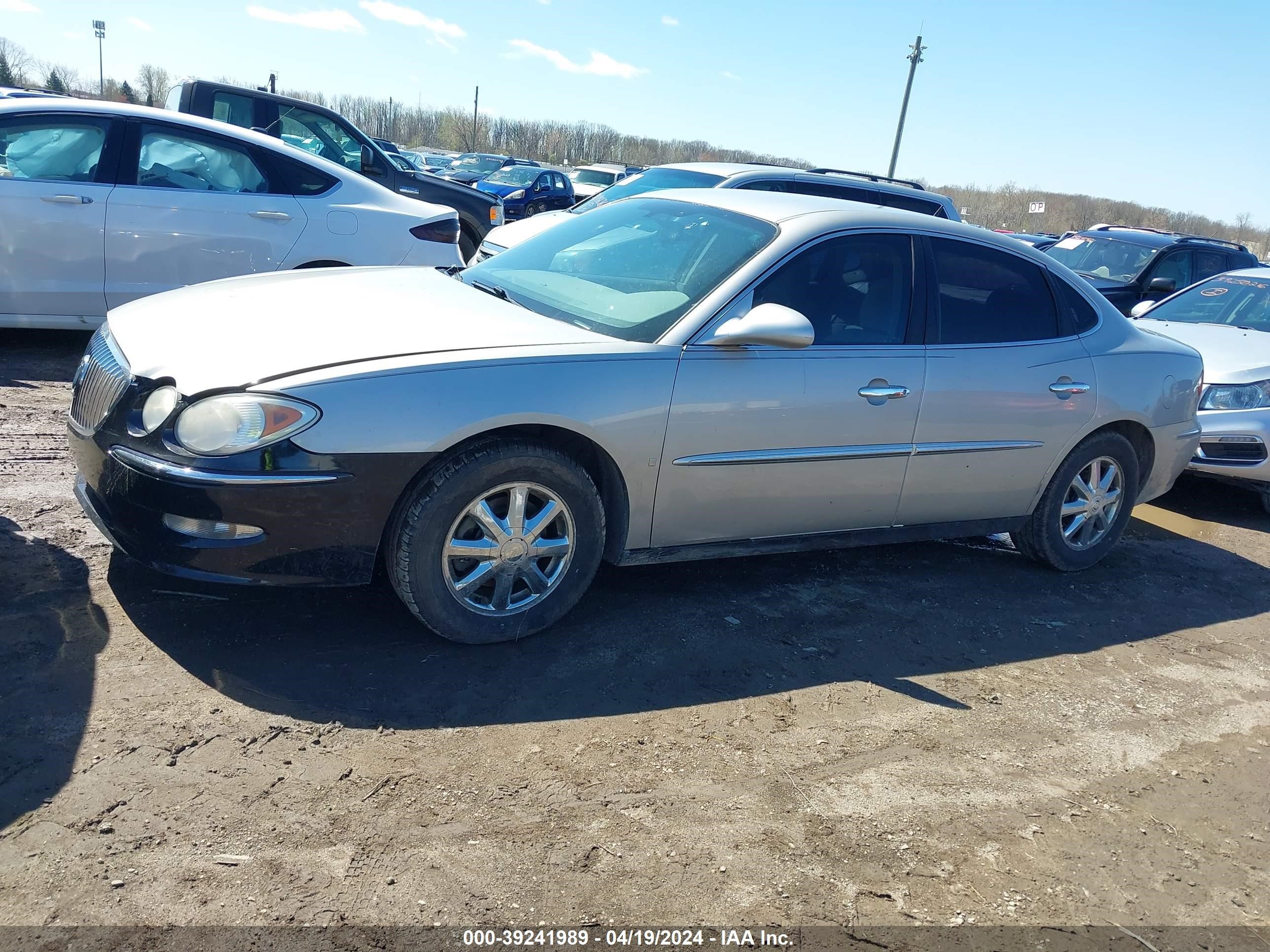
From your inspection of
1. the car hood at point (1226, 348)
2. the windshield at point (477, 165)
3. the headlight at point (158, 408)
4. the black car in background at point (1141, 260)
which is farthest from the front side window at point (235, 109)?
the windshield at point (477, 165)

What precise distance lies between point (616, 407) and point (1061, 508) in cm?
272

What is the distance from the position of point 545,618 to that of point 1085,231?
12855mm

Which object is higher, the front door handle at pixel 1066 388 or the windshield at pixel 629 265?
the windshield at pixel 629 265

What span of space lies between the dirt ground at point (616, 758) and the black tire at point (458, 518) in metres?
0.12

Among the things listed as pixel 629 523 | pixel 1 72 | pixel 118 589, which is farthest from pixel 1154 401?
pixel 1 72

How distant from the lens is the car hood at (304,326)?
3.34 metres

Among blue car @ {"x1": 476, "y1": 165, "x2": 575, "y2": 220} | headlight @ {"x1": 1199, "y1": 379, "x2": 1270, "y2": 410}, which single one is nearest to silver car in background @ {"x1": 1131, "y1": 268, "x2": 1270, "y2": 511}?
headlight @ {"x1": 1199, "y1": 379, "x2": 1270, "y2": 410}

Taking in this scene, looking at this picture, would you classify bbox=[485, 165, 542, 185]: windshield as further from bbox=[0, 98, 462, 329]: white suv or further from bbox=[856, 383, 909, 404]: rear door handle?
bbox=[856, 383, 909, 404]: rear door handle

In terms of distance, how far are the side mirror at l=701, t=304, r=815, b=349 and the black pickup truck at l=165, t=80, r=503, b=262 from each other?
5690mm

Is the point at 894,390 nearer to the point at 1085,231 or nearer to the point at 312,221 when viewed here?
the point at 312,221

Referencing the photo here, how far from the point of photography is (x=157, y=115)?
6656 millimetres

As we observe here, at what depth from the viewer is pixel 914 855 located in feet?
9.39

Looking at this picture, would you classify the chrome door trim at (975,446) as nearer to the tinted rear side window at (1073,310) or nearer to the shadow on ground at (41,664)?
the tinted rear side window at (1073,310)

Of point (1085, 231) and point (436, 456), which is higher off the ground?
point (1085, 231)
